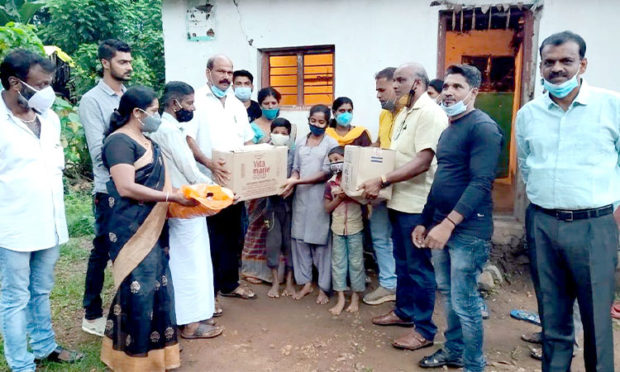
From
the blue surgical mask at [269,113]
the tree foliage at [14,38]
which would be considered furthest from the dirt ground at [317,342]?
the tree foliage at [14,38]

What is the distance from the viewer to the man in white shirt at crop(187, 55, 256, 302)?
3.77 m

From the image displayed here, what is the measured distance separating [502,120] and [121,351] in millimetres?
8300

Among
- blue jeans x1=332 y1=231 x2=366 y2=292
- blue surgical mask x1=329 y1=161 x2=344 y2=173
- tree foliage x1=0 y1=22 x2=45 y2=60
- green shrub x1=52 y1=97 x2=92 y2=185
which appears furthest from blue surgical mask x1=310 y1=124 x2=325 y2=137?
green shrub x1=52 y1=97 x2=92 y2=185

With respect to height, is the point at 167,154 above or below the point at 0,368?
above

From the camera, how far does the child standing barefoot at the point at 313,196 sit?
425 centimetres

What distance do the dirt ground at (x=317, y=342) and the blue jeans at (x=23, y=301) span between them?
3.33ft

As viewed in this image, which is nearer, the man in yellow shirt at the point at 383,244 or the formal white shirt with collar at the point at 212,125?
the formal white shirt with collar at the point at 212,125

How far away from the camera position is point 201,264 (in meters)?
3.45

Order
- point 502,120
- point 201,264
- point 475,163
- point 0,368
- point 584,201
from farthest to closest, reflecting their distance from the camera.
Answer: point 502,120
point 201,264
point 0,368
point 475,163
point 584,201

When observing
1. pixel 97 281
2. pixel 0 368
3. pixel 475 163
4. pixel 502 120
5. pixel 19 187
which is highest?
pixel 502 120

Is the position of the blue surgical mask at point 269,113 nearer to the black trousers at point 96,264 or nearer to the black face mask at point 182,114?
the black face mask at point 182,114

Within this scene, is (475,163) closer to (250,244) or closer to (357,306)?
(357,306)

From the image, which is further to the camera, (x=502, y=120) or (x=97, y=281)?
(x=502, y=120)

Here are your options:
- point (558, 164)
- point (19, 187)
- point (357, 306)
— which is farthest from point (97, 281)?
point (558, 164)
